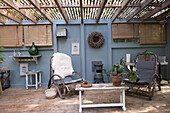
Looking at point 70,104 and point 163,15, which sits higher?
point 163,15

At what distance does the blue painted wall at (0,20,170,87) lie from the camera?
475 cm

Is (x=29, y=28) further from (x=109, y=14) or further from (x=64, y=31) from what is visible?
(x=109, y=14)

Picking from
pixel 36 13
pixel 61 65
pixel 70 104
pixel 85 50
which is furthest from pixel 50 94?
pixel 36 13

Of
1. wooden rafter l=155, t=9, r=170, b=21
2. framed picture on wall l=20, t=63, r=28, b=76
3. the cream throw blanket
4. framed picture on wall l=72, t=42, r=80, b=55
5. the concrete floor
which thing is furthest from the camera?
framed picture on wall l=72, t=42, r=80, b=55

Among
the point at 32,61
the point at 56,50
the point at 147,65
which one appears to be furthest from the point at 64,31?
the point at 147,65

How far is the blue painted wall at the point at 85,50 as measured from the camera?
15.6 ft

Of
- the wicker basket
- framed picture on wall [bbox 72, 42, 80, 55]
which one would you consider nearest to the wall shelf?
framed picture on wall [bbox 72, 42, 80, 55]

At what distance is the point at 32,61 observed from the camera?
4.78 m

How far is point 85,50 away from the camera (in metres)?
4.86

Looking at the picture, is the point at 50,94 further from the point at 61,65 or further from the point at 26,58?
the point at 26,58

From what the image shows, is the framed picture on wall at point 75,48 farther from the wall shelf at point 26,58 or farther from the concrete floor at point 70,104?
the concrete floor at point 70,104

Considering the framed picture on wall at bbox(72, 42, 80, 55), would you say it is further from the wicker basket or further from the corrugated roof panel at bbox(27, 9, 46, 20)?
the wicker basket

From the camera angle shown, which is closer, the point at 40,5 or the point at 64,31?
the point at 40,5

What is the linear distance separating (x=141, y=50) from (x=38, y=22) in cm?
411
